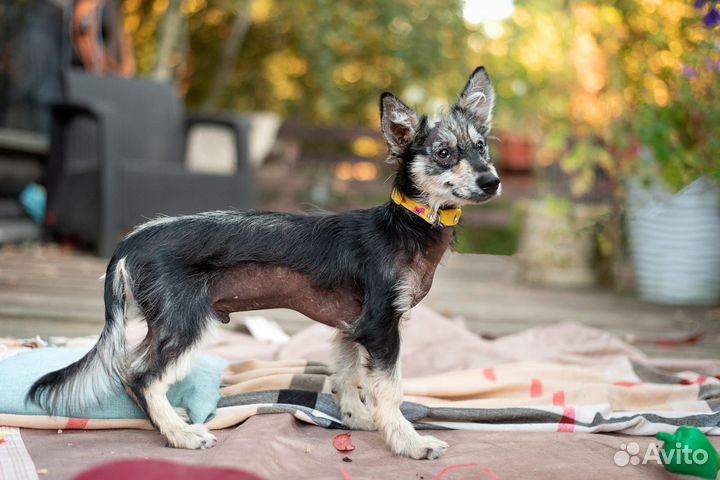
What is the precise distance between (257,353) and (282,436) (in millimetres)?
1180

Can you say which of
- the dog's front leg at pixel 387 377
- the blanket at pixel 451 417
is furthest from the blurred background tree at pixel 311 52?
the dog's front leg at pixel 387 377

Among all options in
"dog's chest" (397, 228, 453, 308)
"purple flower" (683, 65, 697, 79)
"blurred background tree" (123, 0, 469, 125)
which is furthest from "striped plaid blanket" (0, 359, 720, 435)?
"blurred background tree" (123, 0, 469, 125)

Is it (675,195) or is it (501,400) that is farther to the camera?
(675,195)

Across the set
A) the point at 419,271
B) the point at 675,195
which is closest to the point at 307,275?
the point at 419,271

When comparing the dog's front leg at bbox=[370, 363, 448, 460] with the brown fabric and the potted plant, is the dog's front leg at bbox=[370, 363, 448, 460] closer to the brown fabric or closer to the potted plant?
the brown fabric

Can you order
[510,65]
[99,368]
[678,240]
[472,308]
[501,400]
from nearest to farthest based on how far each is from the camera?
[99,368] < [501,400] < [472,308] < [678,240] < [510,65]

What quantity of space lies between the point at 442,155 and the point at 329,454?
103cm

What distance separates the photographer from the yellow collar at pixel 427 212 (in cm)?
245

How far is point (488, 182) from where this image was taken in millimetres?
2346

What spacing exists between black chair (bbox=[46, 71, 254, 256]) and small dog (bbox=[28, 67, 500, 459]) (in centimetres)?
406

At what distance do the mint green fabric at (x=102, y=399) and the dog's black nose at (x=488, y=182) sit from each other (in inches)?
46.4

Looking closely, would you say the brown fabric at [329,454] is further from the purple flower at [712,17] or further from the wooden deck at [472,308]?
the purple flower at [712,17]

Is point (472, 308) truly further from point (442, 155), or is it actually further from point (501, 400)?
point (442, 155)

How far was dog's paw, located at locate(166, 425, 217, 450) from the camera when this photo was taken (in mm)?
2254
